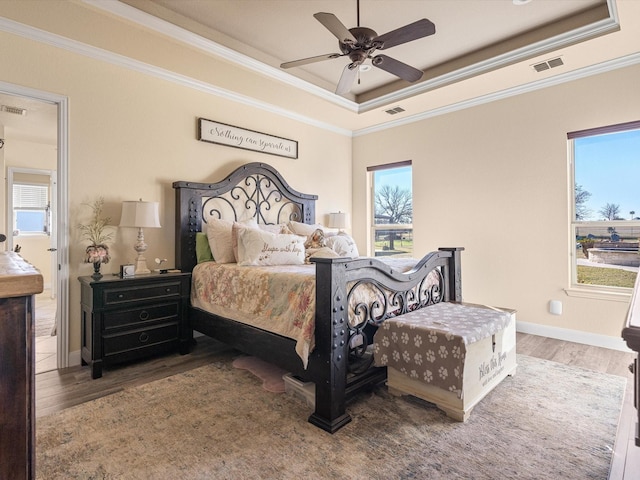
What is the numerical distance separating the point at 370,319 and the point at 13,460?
185cm

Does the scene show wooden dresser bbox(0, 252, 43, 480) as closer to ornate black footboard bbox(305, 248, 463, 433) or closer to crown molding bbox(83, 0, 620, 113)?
ornate black footboard bbox(305, 248, 463, 433)

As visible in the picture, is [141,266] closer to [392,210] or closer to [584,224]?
[392,210]

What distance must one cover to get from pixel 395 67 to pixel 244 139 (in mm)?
2067

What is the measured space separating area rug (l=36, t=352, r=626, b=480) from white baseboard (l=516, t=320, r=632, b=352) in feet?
3.33

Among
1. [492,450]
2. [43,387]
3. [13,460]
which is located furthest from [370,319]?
[43,387]

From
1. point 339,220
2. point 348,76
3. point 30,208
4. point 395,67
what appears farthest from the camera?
point 30,208

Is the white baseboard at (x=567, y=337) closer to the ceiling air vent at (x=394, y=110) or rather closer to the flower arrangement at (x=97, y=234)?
the flower arrangement at (x=97, y=234)

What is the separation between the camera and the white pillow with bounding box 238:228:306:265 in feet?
9.84

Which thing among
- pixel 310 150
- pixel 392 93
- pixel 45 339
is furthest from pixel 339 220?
pixel 45 339

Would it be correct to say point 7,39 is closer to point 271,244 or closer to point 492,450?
point 271,244

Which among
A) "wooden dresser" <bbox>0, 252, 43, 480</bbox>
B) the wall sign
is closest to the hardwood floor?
"wooden dresser" <bbox>0, 252, 43, 480</bbox>

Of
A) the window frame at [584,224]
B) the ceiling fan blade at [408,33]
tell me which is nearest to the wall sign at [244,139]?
the ceiling fan blade at [408,33]

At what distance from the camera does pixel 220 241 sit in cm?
332

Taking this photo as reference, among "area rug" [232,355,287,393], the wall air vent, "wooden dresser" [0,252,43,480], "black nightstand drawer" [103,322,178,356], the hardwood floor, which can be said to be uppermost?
the wall air vent
